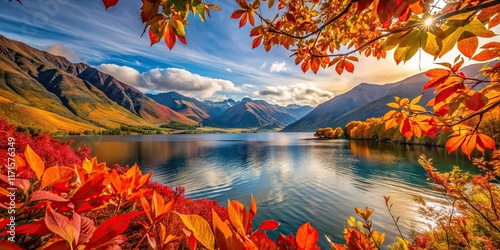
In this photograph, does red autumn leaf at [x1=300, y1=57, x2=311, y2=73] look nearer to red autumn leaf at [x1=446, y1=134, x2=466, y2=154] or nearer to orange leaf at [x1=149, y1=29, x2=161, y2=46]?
red autumn leaf at [x1=446, y1=134, x2=466, y2=154]

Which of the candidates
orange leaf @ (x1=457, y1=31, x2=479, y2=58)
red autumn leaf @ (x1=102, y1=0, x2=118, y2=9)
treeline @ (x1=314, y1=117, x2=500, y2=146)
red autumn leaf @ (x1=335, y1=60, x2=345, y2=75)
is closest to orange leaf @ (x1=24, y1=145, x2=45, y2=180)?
red autumn leaf @ (x1=102, y1=0, x2=118, y2=9)

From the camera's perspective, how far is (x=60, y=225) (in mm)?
552

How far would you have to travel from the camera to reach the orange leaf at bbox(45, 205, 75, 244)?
0.53 meters

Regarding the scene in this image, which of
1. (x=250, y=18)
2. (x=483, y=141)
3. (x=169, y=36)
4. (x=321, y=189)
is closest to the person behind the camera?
(x=169, y=36)

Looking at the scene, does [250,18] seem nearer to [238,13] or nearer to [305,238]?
[238,13]

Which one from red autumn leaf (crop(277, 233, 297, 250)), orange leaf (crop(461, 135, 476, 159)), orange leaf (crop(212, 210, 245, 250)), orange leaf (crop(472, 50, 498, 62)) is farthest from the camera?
orange leaf (crop(461, 135, 476, 159))

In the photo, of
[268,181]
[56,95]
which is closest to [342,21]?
[268,181]

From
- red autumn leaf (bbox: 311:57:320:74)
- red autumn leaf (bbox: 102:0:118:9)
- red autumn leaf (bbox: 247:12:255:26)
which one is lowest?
red autumn leaf (bbox: 102:0:118:9)

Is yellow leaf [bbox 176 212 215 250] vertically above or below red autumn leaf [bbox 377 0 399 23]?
below

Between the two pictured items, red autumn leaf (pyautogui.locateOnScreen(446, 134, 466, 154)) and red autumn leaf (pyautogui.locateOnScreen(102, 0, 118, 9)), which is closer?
red autumn leaf (pyautogui.locateOnScreen(102, 0, 118, 9))

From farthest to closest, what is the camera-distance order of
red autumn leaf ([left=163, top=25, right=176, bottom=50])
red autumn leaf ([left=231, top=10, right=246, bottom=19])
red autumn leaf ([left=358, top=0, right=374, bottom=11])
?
1. red autumn leaf ([left=231, top=10, right=246, bottom=19])
2. red autumn leaf ([left=163, top=25, right=176, bottom=50])
3. red autumn leaf ([left=358, top=0, right=374, bottom=11])

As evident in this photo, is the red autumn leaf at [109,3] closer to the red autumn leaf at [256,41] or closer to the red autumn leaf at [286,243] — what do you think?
the red autumn leaf at [286,243]

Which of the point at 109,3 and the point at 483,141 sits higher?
the point at 109,3

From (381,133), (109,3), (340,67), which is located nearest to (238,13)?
(340,67)
